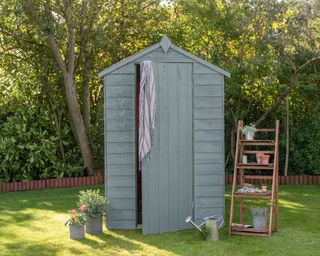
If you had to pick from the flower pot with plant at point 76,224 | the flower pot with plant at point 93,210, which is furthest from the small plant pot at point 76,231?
the flower pot with plant at point 93,210

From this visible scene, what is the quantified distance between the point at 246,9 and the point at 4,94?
6003 mm

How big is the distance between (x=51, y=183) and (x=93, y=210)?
5.15 metres

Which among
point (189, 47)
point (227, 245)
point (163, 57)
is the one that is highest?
point (189, 47)

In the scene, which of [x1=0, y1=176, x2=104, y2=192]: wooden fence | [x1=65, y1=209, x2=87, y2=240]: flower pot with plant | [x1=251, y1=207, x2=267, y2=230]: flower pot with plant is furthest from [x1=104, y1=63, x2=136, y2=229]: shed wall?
[x1=0, y1=176, x2=104, y2=192]: wooden fence

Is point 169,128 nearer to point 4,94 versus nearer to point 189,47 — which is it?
point 189,47

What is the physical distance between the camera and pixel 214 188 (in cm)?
800

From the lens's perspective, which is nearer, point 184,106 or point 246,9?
point 184,106

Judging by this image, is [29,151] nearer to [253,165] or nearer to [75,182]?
[75,182]

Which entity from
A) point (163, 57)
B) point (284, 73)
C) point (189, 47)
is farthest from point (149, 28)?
point (163, 57)

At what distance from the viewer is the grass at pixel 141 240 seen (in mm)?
6750

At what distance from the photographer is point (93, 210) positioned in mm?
7598

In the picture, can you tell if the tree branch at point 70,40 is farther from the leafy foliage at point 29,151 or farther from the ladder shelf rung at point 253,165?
the ladder shelf rung at point 253,165

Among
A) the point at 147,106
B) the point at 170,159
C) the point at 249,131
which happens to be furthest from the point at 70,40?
the point at 249,131

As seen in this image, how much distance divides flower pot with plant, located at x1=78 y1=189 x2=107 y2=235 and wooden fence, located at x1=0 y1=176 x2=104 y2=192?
4.91 meters
